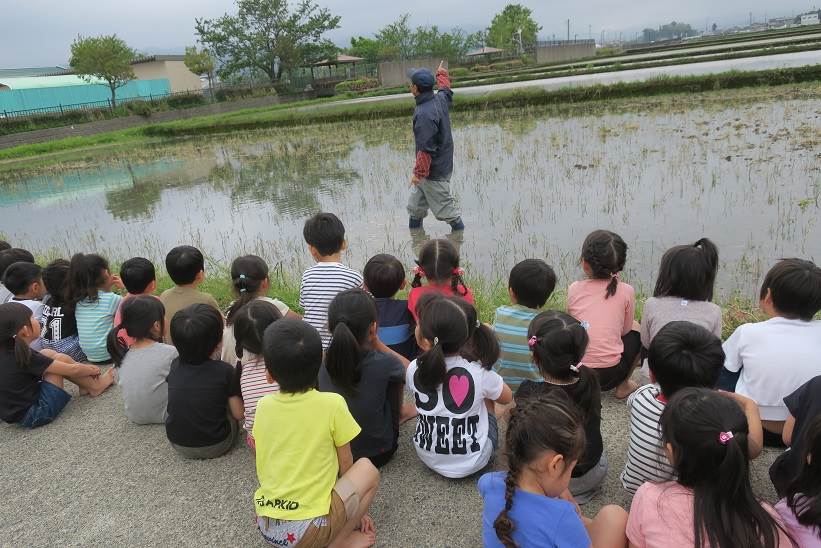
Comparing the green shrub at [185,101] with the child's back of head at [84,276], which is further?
the green shrub at [185,101]

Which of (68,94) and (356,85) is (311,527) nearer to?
(356,85)

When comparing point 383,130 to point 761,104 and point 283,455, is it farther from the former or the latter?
point 283,455

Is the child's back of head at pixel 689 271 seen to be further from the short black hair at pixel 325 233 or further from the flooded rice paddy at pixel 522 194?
the short black hair at pixel 325 233

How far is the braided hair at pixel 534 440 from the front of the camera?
1.68 metres

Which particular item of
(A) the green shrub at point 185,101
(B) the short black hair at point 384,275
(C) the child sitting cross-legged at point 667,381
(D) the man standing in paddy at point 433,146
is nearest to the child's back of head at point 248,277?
(B) the short black hair at point 384,275

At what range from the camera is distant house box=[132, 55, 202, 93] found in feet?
159

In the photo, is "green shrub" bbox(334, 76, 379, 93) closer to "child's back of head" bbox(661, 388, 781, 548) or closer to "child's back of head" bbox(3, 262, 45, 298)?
"child's back of head" bbox(3, 262, 45, 298)

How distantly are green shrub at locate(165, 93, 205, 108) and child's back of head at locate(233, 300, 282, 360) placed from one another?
3388 cm

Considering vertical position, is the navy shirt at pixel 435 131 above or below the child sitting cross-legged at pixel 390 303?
above

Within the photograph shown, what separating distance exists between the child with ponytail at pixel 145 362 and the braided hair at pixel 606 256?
227cm

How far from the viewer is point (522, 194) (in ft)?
25.0

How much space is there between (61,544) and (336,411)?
54.8 inches

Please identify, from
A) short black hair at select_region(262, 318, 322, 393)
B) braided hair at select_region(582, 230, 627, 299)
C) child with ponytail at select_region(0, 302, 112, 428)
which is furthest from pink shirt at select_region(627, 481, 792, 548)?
child with ponytail at select_region(0, 302, 112, 428)

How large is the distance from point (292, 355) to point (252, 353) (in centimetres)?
82
